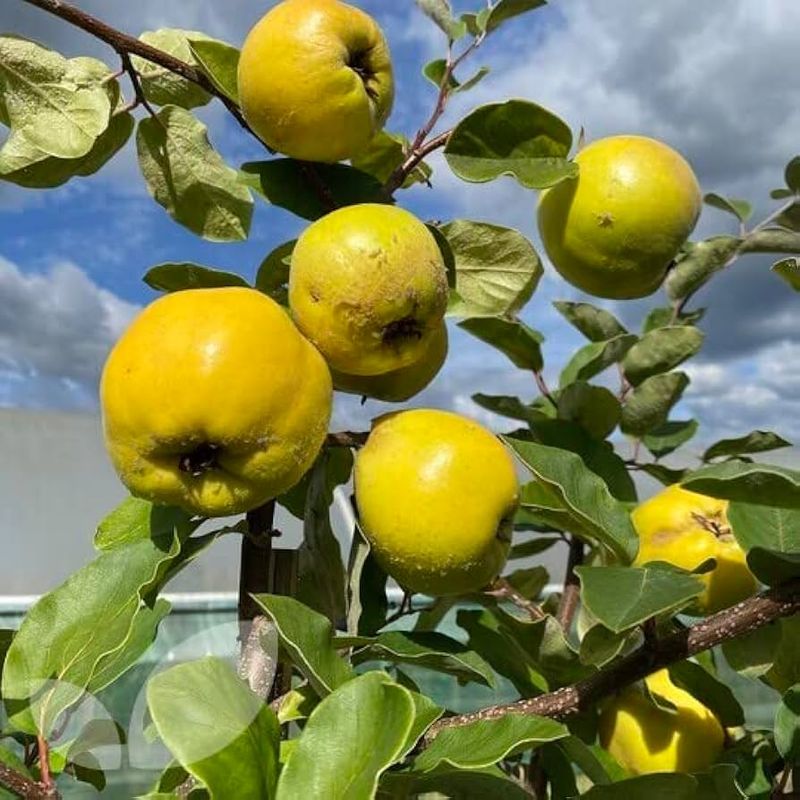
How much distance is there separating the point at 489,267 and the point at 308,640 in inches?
11.6

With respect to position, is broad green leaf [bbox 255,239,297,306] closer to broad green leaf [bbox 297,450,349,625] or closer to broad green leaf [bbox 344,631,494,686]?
broad green leaf [bbox 297,450,349,625]

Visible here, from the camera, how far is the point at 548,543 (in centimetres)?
109

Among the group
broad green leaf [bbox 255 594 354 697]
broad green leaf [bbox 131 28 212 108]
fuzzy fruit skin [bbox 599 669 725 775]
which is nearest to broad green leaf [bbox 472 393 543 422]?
fuzzy fruit skin [bbox 599 669 725 775]

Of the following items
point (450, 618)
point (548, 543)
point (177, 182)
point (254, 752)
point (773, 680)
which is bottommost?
point (450, 618)

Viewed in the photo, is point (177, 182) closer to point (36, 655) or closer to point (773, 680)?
point (36, 655)

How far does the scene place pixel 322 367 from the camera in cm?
55

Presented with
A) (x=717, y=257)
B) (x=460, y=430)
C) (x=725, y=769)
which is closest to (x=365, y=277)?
(x=460, y=430)

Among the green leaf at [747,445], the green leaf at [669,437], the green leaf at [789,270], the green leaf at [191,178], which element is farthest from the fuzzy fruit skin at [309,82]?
the green leaf at [669,437]

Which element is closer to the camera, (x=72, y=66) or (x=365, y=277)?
(x=365, y=277)

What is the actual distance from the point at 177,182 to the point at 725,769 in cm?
52

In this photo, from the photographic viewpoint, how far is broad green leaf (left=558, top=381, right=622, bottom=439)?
93cm

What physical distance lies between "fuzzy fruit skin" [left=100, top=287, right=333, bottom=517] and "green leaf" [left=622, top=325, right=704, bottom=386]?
0.54 m

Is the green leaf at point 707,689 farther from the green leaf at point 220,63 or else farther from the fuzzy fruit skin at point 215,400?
the green leaf at point 220,63

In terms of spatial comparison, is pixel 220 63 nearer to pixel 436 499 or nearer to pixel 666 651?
pixel 436 499
